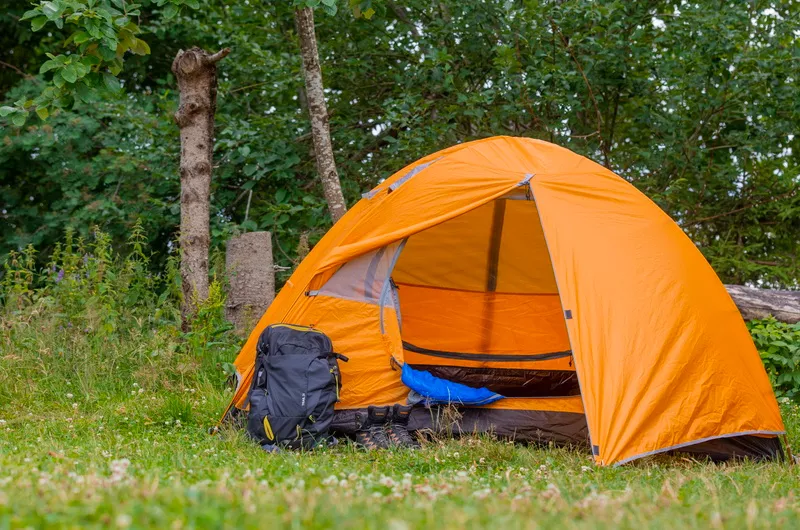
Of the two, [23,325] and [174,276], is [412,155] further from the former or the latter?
[23,325]

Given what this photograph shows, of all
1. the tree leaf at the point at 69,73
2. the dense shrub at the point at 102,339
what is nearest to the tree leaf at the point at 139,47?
the tree leaf at the point at 69,73

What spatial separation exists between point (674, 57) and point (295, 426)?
699 cm

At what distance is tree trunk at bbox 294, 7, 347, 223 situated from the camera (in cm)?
754

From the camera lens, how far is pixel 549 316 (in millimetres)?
6895

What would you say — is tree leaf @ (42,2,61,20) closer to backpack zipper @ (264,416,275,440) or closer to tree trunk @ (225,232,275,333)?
tree trunk @ (225,232,275,333)

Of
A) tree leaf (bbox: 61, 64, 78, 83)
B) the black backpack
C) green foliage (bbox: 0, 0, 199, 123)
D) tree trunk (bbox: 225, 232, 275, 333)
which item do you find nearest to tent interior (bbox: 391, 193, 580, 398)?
tree trunk (bbox: 225, 232, 275, 333)

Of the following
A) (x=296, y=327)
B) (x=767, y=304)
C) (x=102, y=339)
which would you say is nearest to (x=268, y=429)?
(x=296, y=327)

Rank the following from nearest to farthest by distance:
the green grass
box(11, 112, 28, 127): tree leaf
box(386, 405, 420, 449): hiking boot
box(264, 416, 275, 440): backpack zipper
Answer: the green grass < box(264, 416, 275, 440): backpack zipper < box(386, 405, 420, 449): hiking boot < box(11, 112, 28, 127): tree leaf

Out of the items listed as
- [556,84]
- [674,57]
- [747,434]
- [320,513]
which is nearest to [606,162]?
[556,84]

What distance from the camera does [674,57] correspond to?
9562 mm

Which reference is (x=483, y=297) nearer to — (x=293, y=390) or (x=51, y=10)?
(x=293, y=390)

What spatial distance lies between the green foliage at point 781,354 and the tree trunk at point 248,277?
4454mm

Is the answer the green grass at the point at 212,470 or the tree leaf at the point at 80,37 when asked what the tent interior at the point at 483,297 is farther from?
the tree leaf at the point at 80,37

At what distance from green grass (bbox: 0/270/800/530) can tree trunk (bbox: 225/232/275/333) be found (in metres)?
0.38
